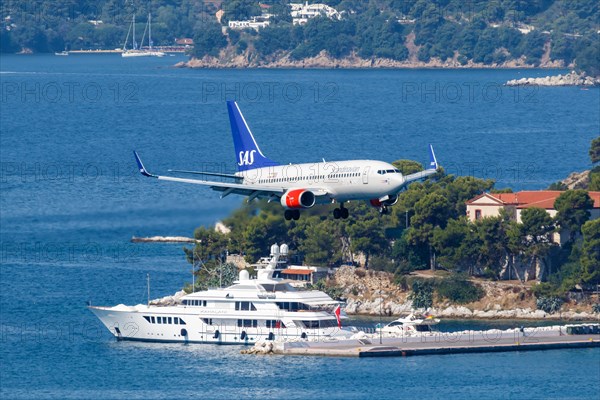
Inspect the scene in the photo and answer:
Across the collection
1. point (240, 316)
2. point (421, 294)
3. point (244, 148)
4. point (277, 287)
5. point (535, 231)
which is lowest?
point (240, 316)

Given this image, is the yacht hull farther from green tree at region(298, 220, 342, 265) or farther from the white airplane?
the white airplane

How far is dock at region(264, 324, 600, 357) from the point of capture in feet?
520

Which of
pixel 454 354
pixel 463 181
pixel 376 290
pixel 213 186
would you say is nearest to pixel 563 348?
pixel 454 354

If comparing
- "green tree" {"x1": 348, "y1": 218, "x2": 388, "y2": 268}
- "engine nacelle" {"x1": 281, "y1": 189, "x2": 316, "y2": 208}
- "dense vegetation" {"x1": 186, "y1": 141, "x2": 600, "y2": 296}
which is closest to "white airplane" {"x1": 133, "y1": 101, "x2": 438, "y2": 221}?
"engine nacelle" {"x1": 281, "y1": 189, "x2": 316, "y2": 208}

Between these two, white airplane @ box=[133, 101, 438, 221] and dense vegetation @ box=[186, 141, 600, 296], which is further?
dense vegetation @ box=[186, 141, 600, 296]

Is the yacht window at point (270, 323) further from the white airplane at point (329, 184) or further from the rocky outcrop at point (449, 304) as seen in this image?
the white airplane at point (329, 184)

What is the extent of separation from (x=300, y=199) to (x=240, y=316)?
63838 millimetres

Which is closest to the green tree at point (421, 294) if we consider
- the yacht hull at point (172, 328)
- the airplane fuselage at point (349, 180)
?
the yacht hull at point (172, 328)

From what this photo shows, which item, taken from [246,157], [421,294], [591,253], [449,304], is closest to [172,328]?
[421,294]

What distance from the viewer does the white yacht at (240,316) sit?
16475 centimetres

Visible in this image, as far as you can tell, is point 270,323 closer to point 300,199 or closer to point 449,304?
point 449,304

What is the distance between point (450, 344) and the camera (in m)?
160

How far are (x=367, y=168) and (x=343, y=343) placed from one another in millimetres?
57843

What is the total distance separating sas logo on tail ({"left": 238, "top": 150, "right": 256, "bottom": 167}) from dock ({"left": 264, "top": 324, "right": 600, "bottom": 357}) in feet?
131
